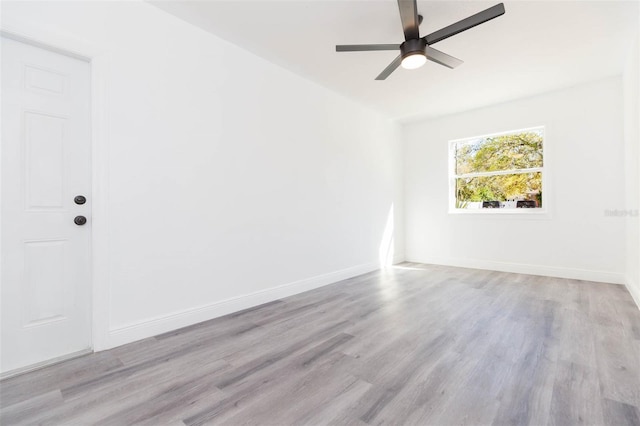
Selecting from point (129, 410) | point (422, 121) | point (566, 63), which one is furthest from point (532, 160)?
point (129, 410)

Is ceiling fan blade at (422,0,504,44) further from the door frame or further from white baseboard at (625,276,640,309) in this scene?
white baseboard at (625,276,640,309)

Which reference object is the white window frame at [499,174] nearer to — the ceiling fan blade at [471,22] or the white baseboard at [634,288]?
the white baseboard at [634,288]

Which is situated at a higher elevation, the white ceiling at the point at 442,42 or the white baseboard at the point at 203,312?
the white ceiling at the point at 442,42

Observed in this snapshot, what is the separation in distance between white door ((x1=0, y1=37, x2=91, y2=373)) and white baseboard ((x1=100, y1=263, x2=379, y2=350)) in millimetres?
237

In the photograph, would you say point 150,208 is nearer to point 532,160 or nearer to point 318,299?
point 318,299

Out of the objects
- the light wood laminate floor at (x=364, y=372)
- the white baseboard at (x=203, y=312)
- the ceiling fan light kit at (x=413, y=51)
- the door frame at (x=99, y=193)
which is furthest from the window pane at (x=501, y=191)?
the door frame at (x=99, y=193)

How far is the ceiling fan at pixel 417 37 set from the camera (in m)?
2.02

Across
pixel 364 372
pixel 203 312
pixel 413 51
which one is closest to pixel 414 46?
pixel 413 51

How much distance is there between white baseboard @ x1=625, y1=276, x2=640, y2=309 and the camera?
2940 millimetres

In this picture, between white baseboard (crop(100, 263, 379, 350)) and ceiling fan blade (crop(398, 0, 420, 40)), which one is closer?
ceiling fan blade (crop(398, 0, 420, 40))

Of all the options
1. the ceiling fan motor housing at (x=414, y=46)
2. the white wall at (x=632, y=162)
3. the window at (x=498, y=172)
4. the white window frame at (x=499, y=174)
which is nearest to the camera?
the ceiling fan motor housing at (x=414, y=46)

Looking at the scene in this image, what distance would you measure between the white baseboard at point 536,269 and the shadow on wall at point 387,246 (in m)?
0.80

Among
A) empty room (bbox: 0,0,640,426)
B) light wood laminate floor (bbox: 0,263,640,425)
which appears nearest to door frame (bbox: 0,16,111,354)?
empty room (bbox: 0,0,640,426)

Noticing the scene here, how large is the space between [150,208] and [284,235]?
57.7 inches
